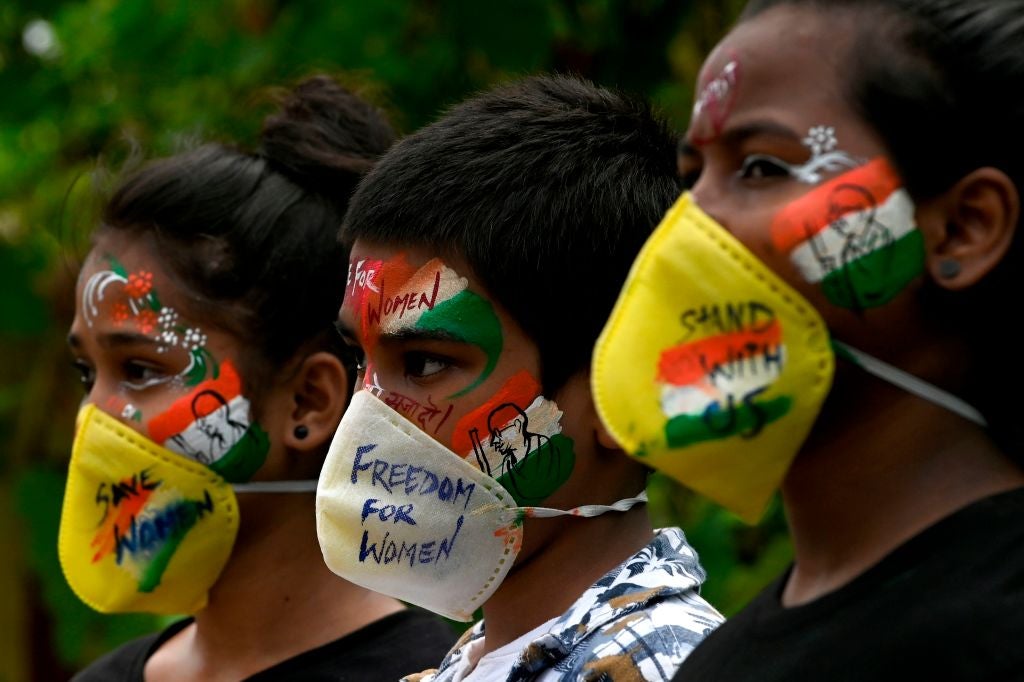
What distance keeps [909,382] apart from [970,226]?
0.24m

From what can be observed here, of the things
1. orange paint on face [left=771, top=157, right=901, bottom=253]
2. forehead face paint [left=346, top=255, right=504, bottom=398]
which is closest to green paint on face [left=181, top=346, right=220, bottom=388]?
forehead face paint [left=346, top=255, right=504, bottom=398]

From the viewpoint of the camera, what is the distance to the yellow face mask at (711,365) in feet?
6.85

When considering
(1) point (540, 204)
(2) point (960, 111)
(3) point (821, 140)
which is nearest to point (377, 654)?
(1) point (540, 204)

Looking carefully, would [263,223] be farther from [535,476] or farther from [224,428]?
[535,476]

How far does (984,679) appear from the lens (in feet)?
6.12

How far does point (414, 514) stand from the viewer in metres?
2.86

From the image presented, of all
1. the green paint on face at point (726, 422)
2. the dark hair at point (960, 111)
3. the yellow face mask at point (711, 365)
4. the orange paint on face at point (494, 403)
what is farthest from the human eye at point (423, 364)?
the dark hair at point (960, 111)

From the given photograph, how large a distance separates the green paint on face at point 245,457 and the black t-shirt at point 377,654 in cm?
48

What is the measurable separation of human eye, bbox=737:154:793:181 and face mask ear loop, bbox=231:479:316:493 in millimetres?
1872

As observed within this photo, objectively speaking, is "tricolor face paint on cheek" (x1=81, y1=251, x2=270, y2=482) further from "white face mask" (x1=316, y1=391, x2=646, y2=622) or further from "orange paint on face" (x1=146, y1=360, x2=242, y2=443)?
"white face mask" (x1=316, y1=391, x2=646, y2=622)

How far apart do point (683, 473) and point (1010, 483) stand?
47 cm

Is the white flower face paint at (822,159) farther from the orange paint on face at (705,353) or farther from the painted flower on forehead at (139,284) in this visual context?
the painted flower on forehead at (139,284)

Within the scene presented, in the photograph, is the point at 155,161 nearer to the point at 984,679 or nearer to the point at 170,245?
the point at 170,245

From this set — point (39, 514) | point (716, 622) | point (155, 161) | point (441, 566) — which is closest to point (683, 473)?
point (716, 622)
